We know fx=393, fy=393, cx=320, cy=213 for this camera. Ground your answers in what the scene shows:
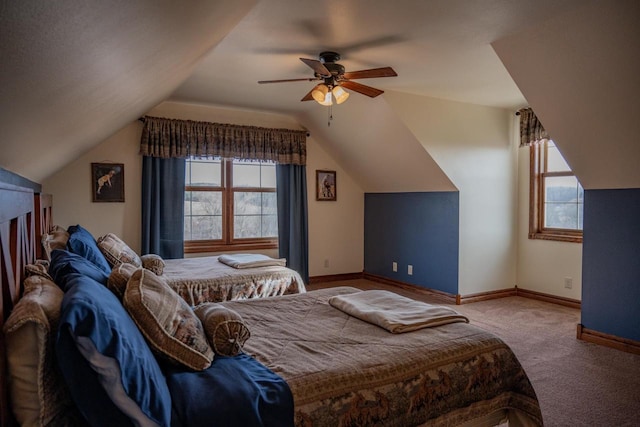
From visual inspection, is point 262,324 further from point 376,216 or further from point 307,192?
point 376,216

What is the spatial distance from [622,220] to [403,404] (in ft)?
9.42

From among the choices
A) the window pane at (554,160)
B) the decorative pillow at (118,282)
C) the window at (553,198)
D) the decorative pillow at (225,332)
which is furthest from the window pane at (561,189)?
the decorative pillow at (118,282)

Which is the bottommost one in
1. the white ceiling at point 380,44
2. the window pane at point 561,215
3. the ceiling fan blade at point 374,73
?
the window pane at point 561,215

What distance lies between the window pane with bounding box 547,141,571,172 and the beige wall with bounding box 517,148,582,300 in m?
0.26

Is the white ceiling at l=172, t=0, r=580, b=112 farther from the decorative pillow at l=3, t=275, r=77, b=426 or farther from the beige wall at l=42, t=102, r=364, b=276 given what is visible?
the decorative pillow at l=3, t=275, r=77, b=426

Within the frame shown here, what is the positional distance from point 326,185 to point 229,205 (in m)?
1.50

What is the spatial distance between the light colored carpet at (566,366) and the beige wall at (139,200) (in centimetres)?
211

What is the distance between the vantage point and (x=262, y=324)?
6.93ft

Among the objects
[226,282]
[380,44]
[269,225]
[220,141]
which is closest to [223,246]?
[269,225]

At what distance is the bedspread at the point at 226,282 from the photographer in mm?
3373

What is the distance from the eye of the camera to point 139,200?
482cm

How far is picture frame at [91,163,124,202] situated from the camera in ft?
15.0

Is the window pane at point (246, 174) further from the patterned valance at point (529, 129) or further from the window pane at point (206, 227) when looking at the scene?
the patterned valance at point (529, 129)

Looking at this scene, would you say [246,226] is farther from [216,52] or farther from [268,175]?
[216,52]
